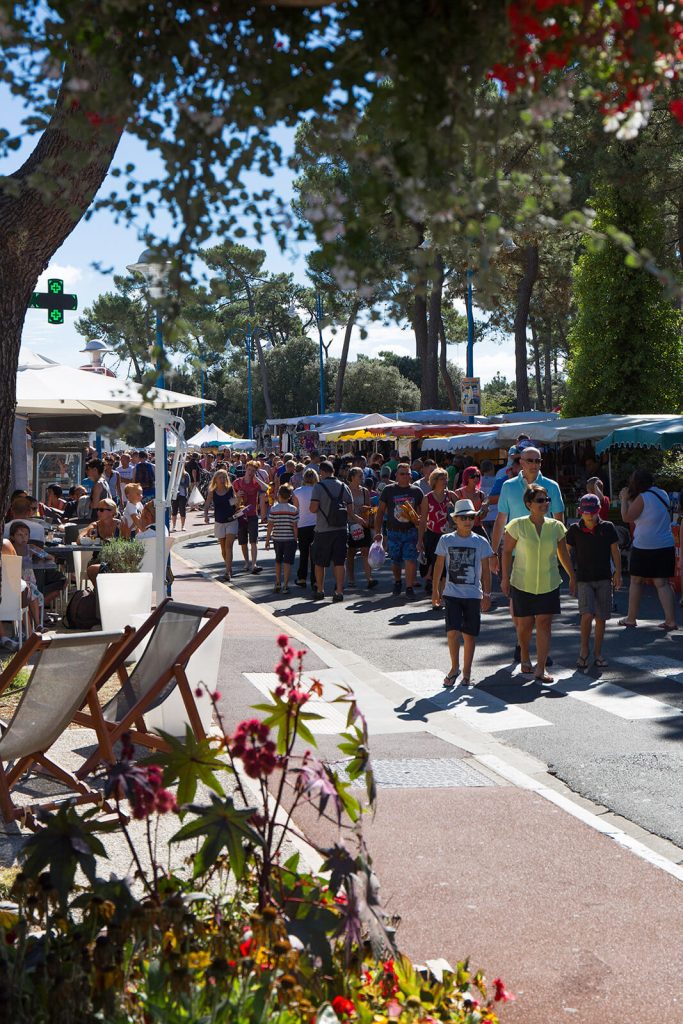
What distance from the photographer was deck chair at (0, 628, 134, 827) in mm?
5621

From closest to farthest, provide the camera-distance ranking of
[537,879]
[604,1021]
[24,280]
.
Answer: [604,1021]
[24,280]
[537,879]

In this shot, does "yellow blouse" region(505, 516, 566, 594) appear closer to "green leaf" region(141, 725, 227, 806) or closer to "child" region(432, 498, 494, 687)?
"child" region(432, 498, 494, 687)

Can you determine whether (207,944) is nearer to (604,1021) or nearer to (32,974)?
(32,974)

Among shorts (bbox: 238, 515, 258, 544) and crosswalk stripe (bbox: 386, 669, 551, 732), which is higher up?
shorts (bbox: 238, 515, 258, 544)

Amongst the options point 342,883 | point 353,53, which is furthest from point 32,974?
point 353,53

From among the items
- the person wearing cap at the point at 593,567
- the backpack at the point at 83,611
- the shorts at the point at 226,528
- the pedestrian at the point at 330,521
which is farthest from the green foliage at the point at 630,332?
the backpack at the point at 83,611

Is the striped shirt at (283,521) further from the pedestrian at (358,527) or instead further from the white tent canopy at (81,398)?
the white tent canopy at (81,398)

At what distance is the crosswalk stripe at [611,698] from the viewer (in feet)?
29.3

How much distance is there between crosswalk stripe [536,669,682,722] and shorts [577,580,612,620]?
2.01ft

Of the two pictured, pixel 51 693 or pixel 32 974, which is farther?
pixel 51 693

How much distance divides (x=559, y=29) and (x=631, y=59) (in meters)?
0.15

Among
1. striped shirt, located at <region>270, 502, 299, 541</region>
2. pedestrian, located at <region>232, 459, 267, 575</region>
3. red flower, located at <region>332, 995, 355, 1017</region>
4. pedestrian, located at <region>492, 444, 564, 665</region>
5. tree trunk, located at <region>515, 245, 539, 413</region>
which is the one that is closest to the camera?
red flower, located at <region>332, 995, 355, 1017</region>

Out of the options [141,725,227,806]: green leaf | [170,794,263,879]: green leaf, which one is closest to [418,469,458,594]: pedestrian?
[141,725,227,806]: green leaf

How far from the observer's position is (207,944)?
3297mm
